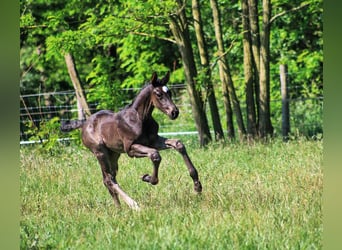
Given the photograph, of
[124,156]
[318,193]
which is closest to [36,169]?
[124,156]

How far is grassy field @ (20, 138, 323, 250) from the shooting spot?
471 cm

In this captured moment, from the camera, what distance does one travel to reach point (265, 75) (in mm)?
13320

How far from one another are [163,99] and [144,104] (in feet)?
1.00

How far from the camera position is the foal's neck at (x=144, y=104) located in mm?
6316

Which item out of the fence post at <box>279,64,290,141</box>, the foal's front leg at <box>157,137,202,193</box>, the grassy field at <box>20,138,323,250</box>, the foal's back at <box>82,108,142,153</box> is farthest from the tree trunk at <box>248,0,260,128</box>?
the foal's front leg at <box>157,137,202,193</box>

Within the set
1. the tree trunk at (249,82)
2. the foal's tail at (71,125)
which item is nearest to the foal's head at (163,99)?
the foal's tail at (71,125)

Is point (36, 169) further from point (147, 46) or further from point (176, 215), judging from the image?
point (147, 46)

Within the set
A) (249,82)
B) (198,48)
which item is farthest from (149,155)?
(198,48)

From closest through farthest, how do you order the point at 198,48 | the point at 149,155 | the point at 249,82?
1. the point at 149,155
2. the point at 249,82
3. the point at 198,48

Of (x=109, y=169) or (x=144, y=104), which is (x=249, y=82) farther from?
(x=144, y=104)

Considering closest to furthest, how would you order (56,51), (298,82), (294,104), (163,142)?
(163,142) → (56,51) → (294,104) → (298,82)

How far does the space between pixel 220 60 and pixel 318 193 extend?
24.4 ft
